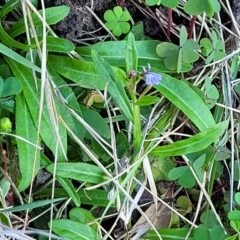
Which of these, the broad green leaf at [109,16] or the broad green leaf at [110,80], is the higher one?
the broad green leaf at [109,16]

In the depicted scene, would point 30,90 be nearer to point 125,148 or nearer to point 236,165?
point 125,148

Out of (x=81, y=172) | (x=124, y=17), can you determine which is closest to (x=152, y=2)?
(x=124, y=17)

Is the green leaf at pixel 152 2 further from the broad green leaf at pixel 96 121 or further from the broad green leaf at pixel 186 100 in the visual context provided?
the broad green leaf at pixel 96 121

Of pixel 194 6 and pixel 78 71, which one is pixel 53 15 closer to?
pixel 78 71

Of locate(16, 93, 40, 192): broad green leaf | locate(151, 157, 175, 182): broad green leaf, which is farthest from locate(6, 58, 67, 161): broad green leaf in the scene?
locate(151, 157, 175, 182): broad green leaf

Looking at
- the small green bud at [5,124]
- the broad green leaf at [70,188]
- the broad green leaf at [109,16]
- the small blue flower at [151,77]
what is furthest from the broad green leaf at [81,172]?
the broad green leaf at [109,16]

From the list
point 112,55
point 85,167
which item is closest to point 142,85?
point 112,55

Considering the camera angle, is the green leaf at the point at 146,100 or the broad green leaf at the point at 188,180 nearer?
the green leaf at the point at 146,100
